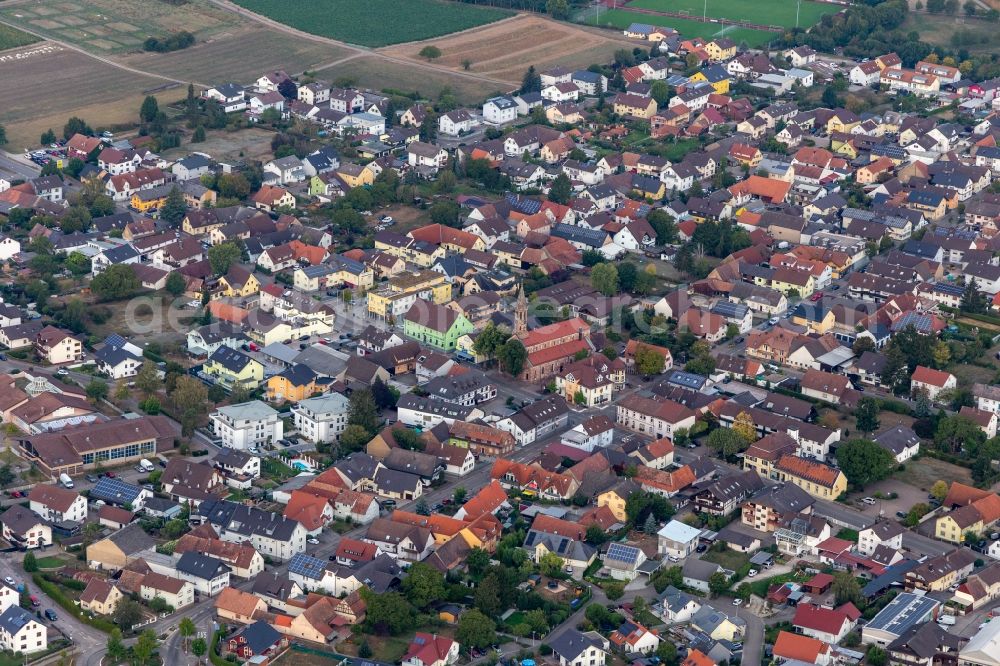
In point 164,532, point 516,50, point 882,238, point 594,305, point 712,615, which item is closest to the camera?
point 712,615

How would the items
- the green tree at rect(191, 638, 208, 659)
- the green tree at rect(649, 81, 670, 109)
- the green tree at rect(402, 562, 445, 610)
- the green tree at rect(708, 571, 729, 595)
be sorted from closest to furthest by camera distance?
the green tree at rect(191, 638, 208, 659) → the green tree at rect(402, 562, 445, 610) → the green tree at rect(708, 571, 729, 595) → the green tree at rect(649, 81, 670, 109)

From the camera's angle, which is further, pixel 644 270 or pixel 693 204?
pixel 693 204

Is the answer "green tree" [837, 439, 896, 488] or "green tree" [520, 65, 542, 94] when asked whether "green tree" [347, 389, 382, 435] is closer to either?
"green tree" [837, 439, 896, 488]

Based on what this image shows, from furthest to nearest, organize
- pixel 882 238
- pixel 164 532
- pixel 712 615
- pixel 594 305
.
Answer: pixel 882 238 → pixel 594 305 → pixel 164 532 → pixel 712 615

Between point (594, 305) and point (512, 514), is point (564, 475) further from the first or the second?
point (594, 305)

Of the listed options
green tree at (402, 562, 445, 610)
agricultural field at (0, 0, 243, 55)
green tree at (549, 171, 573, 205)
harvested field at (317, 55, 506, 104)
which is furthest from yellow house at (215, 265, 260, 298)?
agricultural field at (0, 0, 243, 55)

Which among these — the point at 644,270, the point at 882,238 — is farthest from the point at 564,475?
the point at 882,238
